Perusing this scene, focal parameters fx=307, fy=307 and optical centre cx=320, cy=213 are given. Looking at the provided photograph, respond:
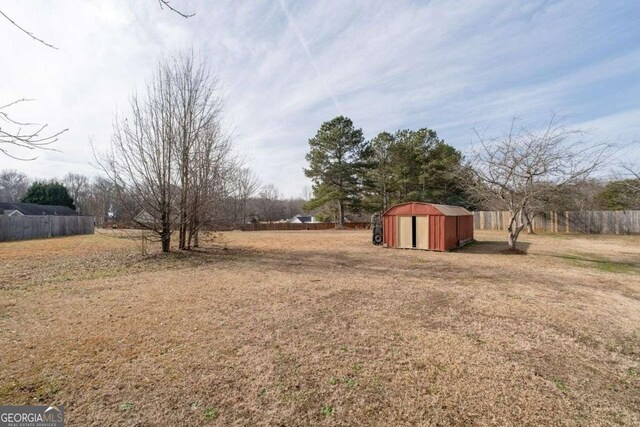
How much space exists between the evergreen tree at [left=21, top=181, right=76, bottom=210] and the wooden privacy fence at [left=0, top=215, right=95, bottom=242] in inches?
695

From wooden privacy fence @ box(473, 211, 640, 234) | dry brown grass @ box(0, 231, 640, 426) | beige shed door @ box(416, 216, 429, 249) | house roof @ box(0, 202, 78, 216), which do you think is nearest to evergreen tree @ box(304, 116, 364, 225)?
wooden privacy fence @ box(473, 211, 640, 234)

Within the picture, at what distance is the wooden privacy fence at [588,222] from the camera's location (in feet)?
68.2

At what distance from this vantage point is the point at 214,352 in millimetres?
3463

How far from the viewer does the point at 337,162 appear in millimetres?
31906

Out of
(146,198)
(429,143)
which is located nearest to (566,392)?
(146,198)

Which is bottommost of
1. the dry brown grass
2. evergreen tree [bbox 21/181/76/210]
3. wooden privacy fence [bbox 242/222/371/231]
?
the dry brown grass

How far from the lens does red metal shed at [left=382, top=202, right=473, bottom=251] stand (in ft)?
42.2

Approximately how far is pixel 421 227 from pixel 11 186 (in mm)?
73184

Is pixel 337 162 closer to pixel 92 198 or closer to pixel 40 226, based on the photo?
pixel 40 226

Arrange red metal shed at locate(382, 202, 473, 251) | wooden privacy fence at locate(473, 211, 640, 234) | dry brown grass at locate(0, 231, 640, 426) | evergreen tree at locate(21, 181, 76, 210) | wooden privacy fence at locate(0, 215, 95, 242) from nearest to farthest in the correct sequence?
dry brown grass at locate(0, 231, 640, 426) < red metal shed at locate(382, 202, 473, 251) < wooden privacy fence at locate(0, 215, 95, 242) < wooden privacy fence at locate(473, 211, 640, 234) < evergreen tree at locate(21, 181, 76, 210)

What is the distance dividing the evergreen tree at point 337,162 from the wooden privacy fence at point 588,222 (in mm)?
14269

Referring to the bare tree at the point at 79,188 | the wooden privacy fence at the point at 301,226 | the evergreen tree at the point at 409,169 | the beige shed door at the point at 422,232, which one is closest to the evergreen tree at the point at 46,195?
the bare tree at the point at 79,188

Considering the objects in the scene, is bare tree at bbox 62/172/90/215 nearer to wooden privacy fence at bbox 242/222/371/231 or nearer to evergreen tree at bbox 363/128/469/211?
wooden privacy fence at bbox 242/222/371/231

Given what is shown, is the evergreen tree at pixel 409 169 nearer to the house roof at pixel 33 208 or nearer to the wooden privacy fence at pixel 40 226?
the wooden privacy fence at pixel 40 226
